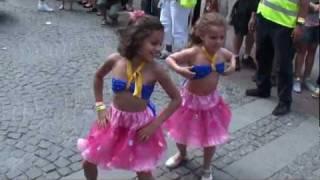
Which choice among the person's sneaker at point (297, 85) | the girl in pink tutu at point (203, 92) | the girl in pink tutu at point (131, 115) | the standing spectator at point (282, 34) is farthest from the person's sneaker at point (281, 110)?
the girl in pink tutu at point (131, 115)

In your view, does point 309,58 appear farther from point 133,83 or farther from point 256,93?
point 133,83

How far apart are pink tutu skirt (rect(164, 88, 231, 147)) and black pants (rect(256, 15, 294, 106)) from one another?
67.3 inches

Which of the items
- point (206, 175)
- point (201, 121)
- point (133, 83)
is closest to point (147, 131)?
point (133, 83)

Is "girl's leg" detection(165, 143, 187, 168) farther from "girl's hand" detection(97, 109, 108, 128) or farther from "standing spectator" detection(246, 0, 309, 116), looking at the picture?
"standing spectator" detection(246, 0, 309, 116)

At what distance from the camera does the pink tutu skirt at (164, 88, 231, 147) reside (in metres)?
3.80

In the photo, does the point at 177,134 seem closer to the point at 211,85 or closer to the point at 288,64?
the point at 211,85

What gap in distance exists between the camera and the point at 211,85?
379 cm

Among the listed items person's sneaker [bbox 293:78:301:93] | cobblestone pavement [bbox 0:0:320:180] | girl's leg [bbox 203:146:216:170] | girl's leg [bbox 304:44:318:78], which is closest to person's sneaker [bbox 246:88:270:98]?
cobblestone pavement [bbox 0:0:320:180]

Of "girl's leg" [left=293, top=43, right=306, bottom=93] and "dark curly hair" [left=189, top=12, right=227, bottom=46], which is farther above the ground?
"dark curly hair" [left=189, top=12, right=227, bottom=46]

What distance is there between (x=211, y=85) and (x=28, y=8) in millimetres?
6732

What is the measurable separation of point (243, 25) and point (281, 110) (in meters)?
1.71

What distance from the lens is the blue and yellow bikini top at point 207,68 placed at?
3.67m

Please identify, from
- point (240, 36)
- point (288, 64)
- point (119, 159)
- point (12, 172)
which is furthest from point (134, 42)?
point (240, 36)

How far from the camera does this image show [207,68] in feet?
12.1
